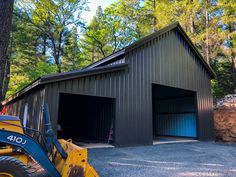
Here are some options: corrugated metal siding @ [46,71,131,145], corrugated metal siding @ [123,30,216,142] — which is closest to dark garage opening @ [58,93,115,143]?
corrugated metal siding @ [46,71,131,145]

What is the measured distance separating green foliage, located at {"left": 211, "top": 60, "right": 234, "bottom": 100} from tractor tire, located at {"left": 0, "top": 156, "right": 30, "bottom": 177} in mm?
21314

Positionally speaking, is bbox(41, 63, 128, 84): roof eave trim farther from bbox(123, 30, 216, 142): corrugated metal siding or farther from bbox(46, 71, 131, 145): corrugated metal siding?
bbox(123, 30, 216, 142): corrugated metal siding

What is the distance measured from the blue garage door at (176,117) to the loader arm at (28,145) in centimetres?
1055

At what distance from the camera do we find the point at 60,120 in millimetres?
12586

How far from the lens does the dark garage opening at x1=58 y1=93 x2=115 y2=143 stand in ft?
30.8

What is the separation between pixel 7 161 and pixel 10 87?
732 inches

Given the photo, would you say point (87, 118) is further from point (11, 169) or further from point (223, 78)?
point (223, 78)

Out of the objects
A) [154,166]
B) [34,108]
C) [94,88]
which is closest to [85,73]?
[94,88]

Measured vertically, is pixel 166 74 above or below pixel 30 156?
above

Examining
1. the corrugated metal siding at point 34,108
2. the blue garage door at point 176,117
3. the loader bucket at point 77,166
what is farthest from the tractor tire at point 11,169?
the blue garage door at point 176,117

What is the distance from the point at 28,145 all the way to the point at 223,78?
2217 cm

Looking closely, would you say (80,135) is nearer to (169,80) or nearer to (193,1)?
(169,80)

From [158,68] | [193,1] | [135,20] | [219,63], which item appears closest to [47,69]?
[158,68]

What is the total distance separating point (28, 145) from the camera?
2969 mm
